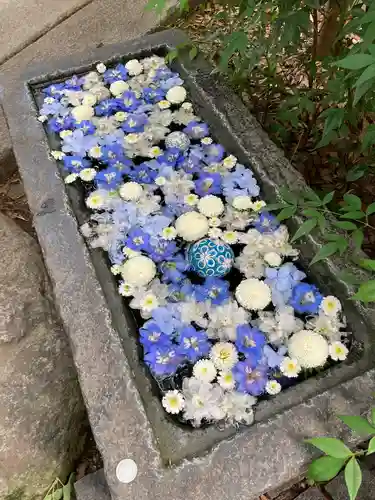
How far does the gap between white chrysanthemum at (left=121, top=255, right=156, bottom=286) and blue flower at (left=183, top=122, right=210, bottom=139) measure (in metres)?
0.67

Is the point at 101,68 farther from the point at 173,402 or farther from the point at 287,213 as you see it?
the point at 173,402

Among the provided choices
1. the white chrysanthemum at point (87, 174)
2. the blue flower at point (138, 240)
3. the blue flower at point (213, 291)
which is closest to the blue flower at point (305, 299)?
the blue flower at point (213, 291)

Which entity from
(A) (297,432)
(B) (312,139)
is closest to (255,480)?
(A) (297,432)

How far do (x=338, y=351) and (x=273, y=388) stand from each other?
8.9 inches

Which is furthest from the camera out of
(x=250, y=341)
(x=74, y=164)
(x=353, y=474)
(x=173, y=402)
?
(x=74, y=164)

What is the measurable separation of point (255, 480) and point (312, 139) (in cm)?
190

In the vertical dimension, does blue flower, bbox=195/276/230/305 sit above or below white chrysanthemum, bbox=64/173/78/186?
below

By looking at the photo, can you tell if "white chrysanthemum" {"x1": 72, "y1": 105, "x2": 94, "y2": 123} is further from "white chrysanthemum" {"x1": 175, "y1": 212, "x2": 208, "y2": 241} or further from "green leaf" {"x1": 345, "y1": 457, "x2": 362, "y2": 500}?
"green leaf" {"x1": 345, "y1": 457, "x2": 362, "y2": 500}

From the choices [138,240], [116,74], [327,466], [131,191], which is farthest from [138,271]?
[116,74]

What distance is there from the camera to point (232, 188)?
197 cm

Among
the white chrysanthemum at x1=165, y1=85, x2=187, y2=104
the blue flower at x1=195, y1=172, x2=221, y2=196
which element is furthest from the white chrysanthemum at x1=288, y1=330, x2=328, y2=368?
the white chrysanthemum at x1=165, y1=85, x2=187, y2=104

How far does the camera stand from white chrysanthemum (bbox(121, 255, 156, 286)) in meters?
1.75

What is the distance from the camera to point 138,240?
1.86 meters

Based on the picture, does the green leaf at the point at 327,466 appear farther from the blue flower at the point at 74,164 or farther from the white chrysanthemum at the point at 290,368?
the blue flower at the point at 74,164
